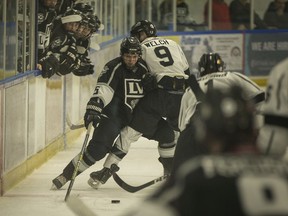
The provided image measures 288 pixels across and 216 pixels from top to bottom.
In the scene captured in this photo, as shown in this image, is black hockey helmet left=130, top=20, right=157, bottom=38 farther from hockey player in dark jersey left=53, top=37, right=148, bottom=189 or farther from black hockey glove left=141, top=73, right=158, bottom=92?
black hockey glove left=141, top=73, right=158, bottom=92

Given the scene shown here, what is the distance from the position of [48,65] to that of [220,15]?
23.2ft

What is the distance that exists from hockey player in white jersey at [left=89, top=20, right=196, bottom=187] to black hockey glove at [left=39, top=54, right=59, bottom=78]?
3.97 ft

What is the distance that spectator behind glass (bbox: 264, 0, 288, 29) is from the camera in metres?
15.0

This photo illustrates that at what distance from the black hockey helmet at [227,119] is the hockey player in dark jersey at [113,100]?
4.35m

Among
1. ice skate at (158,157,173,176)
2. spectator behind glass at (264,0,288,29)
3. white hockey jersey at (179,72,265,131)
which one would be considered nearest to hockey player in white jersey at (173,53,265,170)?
white hockey jersey at (179,72,265,131)

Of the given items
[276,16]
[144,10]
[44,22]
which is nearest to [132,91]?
[44,22]

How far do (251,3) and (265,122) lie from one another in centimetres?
1125

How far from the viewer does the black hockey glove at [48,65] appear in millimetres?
8109

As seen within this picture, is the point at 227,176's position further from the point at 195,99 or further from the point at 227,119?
the point at 195,99

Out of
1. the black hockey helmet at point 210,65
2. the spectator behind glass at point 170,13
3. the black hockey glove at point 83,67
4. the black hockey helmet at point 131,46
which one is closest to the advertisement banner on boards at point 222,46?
the spectator behind glass at point 170,13

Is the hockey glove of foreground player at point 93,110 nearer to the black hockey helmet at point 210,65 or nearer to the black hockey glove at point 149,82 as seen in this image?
the black hockey glove at point 149,82

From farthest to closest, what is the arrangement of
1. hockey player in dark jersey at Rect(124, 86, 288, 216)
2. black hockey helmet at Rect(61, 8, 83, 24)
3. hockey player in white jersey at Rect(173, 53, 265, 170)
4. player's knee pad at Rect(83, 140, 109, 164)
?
black hockey helmet at Rect(61, 8, 83, 24)
player's knee pad at Rect(83, 140, 109, 164)
hockey player in white jersey at Rect(173, 53, 265, 170)
hockey player in dark jersey at Rect(124, 86, 288, 216)

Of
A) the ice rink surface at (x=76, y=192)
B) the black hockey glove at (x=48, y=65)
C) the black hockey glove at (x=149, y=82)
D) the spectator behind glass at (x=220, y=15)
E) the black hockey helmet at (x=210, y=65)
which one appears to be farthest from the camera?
the spectator behind glass at (x=220, y=15)

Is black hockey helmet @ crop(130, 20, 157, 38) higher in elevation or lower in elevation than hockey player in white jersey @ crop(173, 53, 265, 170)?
higher
